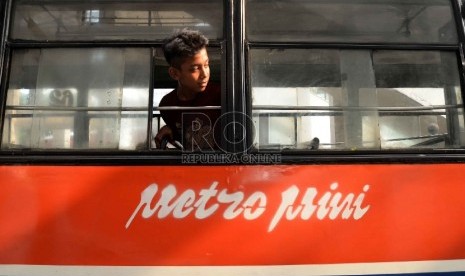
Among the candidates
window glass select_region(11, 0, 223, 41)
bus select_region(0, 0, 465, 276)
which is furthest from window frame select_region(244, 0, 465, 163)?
window glass select_region(11, 0, 223, 41)

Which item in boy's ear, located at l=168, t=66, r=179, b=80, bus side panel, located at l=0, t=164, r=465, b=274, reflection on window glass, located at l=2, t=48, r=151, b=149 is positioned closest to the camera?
bus side panel, located at l=0, t=164, r=465, b=274

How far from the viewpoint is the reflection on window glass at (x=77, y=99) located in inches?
89.8

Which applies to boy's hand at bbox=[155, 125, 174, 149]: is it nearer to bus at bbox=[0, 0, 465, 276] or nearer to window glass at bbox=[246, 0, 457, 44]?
bus at bbox=[0, 0, 465, 276]

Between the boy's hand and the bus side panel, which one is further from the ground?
the boy's hand

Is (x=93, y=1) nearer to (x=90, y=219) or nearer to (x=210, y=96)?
(x=210, y=96)

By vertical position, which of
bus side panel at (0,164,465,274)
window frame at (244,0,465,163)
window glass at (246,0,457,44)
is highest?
window glass at (246,0,457,44)

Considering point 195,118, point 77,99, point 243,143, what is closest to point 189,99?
point 195,118

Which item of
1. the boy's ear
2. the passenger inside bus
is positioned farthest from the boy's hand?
the boy's ear

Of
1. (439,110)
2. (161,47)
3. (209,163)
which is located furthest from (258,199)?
(439,110)

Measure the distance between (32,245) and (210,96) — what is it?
3.76 feet

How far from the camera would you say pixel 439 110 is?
2.37m

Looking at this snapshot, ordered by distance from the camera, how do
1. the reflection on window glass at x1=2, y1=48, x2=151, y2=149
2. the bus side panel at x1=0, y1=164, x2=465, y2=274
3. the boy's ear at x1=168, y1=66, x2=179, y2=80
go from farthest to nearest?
the boy's ear at x1=168, y1=66, x2=179, y2=80 < the reflection on window glass at x1=2, y1=48, x2=151, y2=149 < the bus side panel at x1=0, y1=164, x2=465, y2=274

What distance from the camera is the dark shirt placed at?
2297mm

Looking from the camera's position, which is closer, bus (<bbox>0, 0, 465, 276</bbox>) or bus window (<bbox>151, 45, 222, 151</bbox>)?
bus (<bbox>0, 0, 465, 276</bbox>)
